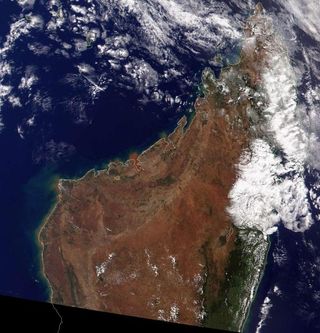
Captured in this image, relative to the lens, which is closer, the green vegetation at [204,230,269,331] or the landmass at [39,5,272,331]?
the landmass at [39,5,272,331]

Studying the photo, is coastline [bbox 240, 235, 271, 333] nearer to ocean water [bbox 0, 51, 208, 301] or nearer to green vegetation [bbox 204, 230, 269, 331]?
green vegetation [bbox 204, 230, 269, 331]

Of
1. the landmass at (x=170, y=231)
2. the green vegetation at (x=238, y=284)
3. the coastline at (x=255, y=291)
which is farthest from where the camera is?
the coastline at (x=255, y=291)

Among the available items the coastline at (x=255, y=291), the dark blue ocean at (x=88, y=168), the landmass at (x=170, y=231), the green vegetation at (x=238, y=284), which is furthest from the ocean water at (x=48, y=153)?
the coastline at (x=255, y=291)

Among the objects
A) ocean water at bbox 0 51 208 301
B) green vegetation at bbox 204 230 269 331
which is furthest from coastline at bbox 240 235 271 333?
ocean water at bbox 0 51 208 301

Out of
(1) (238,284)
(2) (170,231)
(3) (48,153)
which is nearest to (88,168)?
(3) (48,153)

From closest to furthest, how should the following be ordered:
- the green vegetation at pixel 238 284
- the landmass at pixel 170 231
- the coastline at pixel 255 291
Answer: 1. the landmass at pixel 170 231
2. the green vegetation at pixel 238 284
3. the coastline at pixel 255 291

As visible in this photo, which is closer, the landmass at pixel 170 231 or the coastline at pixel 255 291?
the landmass at pixel 170 231

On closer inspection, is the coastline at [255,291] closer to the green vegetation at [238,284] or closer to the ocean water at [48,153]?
the green vegetation at [238,284]

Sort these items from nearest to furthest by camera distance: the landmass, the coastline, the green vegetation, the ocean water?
1. the landmass
2. the green vegetation
3. the ocean water
4. the coastline
